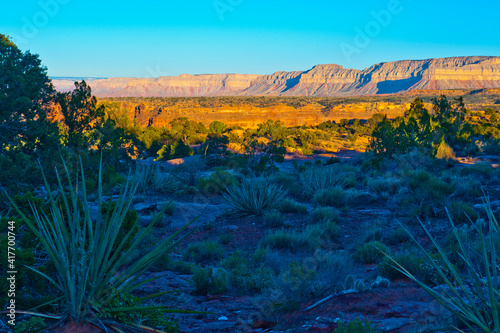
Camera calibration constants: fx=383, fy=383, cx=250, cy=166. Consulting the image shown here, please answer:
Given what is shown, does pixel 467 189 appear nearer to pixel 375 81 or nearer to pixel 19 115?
pixel 19 115

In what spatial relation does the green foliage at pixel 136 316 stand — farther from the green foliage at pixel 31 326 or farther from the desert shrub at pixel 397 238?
the desert shrub at pixel 397 238

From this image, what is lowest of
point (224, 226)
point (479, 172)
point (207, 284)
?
point (224, 226)

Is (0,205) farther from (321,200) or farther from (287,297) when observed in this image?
(321,200)

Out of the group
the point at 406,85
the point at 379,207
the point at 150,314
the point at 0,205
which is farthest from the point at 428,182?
the point at 406,85

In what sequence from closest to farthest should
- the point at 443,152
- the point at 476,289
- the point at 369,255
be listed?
the point at 476,289 → the point at 369,255 → the point at 443,152

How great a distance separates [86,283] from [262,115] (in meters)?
55.4

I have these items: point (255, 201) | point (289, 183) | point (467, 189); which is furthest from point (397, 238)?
point (289, 183)

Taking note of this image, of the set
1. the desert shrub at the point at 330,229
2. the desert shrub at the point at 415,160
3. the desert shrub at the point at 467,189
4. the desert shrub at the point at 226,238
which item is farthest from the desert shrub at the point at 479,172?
the desert shrub at the point at 226,238

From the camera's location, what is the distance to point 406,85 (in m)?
164

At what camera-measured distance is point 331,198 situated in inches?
413

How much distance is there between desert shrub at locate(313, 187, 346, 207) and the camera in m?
10.5

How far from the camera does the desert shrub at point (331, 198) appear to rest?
10.5 meters

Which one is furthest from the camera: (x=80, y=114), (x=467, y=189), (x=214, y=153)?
(x=214, y=153)

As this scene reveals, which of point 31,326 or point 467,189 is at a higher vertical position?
point 467,189
